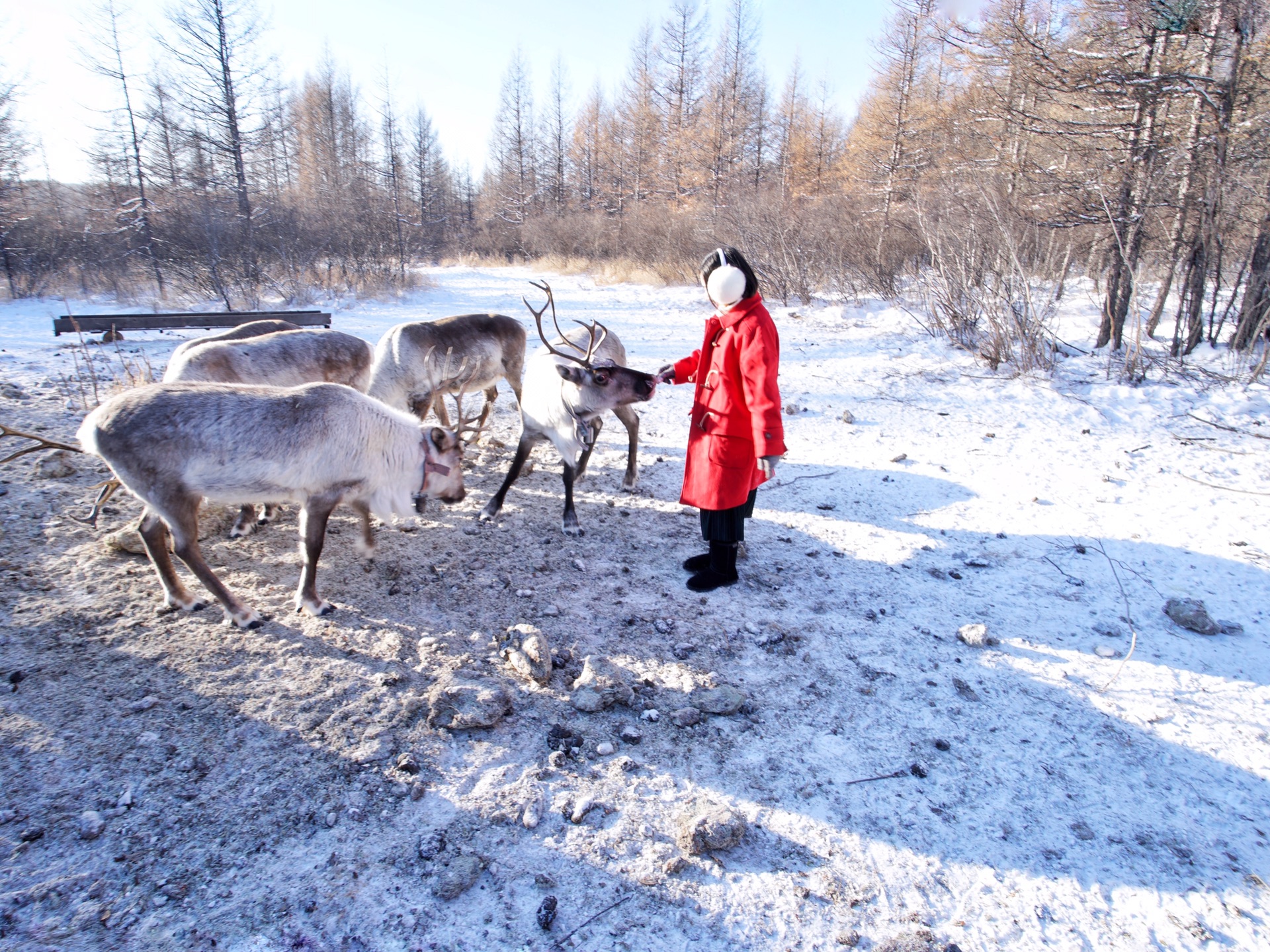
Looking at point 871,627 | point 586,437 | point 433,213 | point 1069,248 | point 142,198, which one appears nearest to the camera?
point 871,627

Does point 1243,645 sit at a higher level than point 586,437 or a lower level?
lower

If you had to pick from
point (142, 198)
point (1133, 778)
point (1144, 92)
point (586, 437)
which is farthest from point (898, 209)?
point (142, 198)

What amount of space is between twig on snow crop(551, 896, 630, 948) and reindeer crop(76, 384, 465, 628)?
90.8 inches

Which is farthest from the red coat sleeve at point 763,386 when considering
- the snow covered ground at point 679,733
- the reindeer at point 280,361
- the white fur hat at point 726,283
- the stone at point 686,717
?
the reindeer at point 280,361

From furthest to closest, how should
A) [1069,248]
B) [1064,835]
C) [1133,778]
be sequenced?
[1069,248], [1133,778], [1064,835]

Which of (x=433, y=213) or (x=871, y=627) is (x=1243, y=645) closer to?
(x=871, y=627)

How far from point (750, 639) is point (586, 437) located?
1.88 m

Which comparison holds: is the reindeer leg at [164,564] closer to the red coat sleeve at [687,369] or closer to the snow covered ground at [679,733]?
the snow covered ground at [679,733]

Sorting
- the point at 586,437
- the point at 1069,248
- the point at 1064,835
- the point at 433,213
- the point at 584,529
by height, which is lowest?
the point at 1064,835

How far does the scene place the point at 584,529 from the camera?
4.76 m

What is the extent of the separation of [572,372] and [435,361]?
2218 millimetres

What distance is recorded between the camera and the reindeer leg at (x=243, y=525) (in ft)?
14.3

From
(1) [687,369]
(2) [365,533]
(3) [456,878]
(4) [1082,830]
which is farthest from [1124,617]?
(2) [365,533]

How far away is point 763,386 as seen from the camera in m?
3.40
